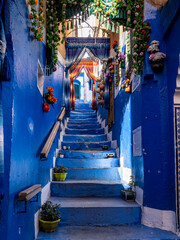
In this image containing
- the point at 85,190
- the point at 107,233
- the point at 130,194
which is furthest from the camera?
the point at 85,190

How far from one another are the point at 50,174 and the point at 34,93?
2061 millimetres

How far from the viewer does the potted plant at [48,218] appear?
362 centimetres

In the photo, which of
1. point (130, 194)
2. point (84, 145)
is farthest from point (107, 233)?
point (84, 145)

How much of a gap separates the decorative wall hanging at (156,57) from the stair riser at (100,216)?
7.31 ft

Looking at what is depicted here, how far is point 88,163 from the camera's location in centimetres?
565

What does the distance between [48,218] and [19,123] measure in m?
1.74

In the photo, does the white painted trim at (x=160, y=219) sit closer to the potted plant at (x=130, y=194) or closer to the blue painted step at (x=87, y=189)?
the potted plant at (x=130, y=194)

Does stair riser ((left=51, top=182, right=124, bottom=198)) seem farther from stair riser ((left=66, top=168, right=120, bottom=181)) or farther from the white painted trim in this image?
the white painted trim

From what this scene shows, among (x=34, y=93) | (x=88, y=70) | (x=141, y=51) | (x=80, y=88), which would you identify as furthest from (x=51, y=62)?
(x=80, y=88)

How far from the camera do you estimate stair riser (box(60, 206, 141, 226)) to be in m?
3.97

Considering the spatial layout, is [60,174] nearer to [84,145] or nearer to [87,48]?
[84,145]

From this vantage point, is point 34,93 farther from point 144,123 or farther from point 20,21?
point 144,123

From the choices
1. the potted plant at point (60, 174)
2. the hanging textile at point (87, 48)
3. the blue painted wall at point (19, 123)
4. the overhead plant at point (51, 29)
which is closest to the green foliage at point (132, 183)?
the potted plant at point (60, 174)

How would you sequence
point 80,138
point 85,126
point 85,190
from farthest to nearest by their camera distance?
point 85,126 < point 80,138 < point 85,190
